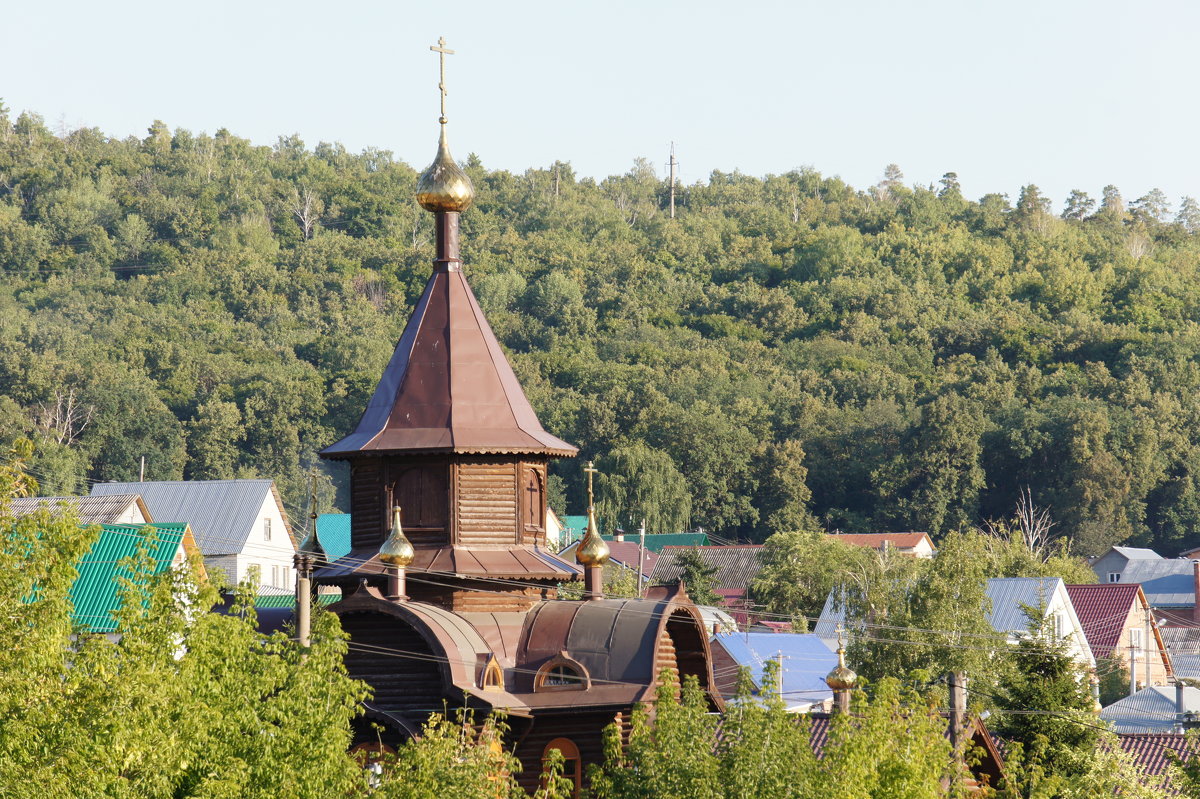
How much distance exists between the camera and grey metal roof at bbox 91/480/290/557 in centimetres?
6325

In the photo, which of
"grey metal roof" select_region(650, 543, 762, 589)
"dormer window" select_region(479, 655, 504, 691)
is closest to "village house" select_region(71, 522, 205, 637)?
"dormer window" select_region(479, 655, 504, 691)

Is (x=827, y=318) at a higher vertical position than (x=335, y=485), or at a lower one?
higher

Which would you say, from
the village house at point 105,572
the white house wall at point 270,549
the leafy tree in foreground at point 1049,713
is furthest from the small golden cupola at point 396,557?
the white house wall at point 270,549

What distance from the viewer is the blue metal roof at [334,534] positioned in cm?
6819

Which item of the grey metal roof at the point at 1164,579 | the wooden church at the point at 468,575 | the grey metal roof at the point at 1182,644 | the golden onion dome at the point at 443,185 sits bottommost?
the grey metal roof at the point at 1182,644

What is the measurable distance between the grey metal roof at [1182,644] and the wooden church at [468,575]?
39.0m

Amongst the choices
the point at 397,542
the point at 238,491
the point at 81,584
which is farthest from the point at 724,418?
the point at 397,542

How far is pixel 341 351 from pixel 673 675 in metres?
92.6

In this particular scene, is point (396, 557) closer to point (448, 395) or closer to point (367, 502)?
point (367, 502)

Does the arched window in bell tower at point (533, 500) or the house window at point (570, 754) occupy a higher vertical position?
the arched window in bell tower at point (533, 500)

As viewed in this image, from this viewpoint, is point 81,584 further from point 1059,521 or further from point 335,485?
point 1059,521

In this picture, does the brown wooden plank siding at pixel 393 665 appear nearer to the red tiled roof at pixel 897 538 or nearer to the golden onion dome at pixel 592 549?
the golden onion dome at pixel 592 549

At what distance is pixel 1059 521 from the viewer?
100625 mm

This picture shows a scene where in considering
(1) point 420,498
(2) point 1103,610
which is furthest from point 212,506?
(1) point 420,498
